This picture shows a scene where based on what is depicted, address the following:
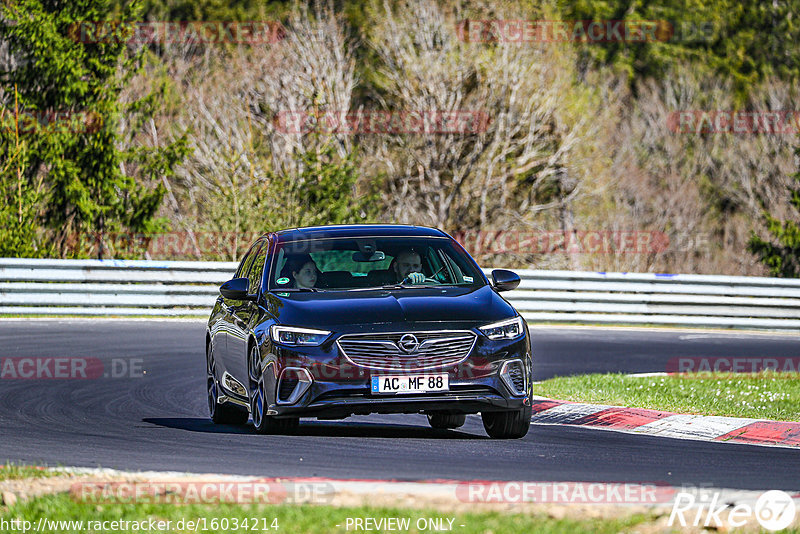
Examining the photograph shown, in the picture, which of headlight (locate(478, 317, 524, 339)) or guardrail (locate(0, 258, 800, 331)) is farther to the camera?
guardrail (locate(0, 258, 800, 331))

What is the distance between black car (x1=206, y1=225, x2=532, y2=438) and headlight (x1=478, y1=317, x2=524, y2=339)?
10 mm

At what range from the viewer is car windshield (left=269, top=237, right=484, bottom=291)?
35.3 ft

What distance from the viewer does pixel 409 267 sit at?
11.1 metres

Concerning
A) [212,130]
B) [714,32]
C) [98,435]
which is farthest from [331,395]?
[714,32]

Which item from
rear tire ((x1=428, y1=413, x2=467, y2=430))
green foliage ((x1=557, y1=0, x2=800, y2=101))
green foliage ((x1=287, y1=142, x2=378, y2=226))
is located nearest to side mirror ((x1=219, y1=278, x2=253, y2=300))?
rear tire ((x1=428, y1=413, x2=467, y2=430))

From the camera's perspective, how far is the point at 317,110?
127 feet

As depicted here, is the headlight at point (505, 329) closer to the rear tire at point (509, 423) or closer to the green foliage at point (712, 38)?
the rear tire at point (509, 423)

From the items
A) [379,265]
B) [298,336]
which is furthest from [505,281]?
[298,336]

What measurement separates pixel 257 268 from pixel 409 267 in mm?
1358

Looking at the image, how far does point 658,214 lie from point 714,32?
558 inches

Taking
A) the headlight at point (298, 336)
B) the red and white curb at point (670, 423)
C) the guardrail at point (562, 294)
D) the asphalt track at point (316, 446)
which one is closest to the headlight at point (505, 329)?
the asphalt track at point (316, 446)

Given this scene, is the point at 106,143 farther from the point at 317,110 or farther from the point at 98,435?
the point at 98,435

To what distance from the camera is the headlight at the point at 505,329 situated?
32.2 feet

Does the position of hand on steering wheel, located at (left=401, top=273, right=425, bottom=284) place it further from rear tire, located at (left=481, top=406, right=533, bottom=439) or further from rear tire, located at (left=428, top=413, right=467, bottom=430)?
rear tire, located at (left=428, top=413, right=467, bottom=430)
